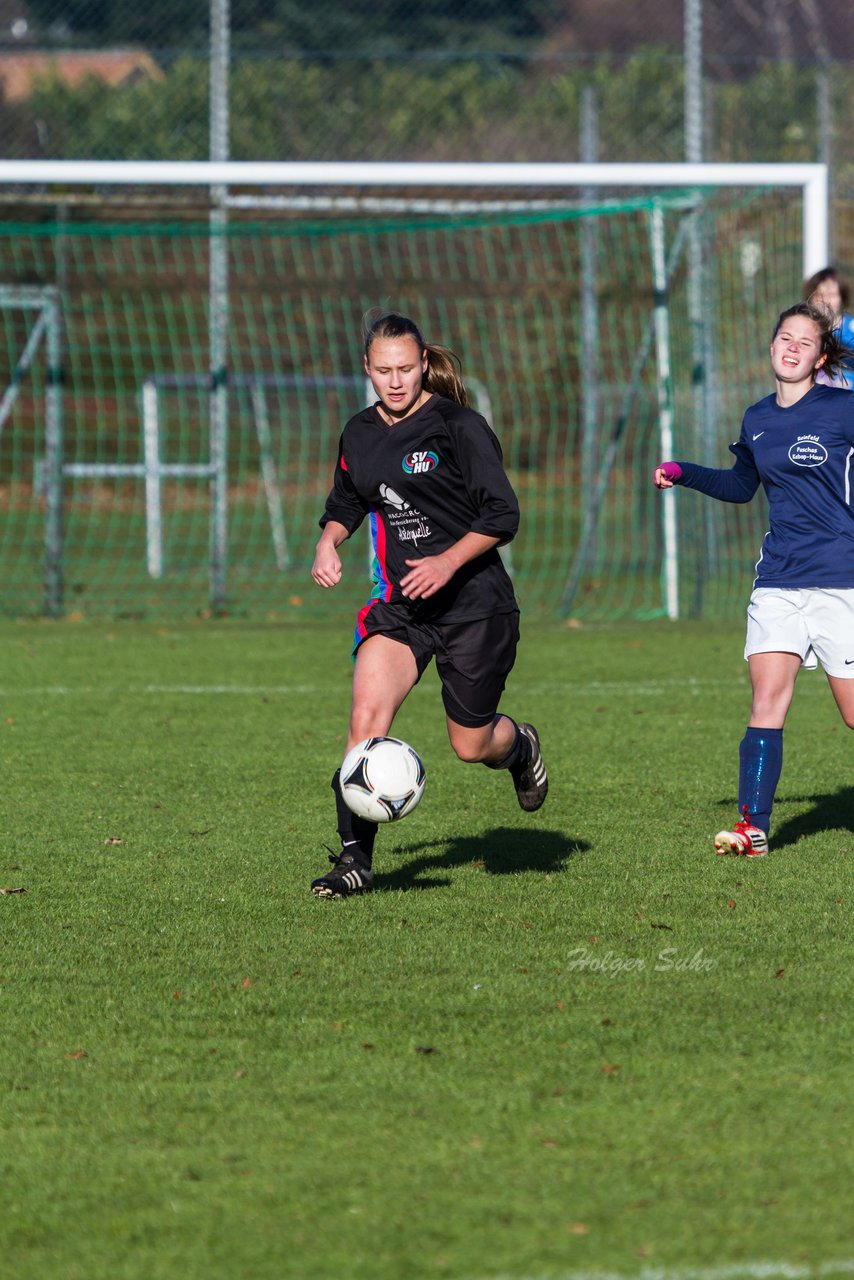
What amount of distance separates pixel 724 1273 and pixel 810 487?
11.2 ft

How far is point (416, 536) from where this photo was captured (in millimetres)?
5242

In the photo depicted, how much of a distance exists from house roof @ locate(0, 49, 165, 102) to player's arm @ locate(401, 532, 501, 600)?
11301 mm

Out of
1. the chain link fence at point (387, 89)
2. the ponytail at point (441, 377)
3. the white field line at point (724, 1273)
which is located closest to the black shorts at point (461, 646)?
the ponytail at point (441, 377)

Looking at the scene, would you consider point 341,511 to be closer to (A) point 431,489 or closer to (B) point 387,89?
(A) point 431,489

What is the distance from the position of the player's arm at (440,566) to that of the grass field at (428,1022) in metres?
0.94

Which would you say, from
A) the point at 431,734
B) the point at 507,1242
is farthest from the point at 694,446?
the point at 507,1242

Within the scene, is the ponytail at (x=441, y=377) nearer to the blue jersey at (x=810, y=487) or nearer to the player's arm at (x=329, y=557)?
the player's arm at (x=329, y=557)

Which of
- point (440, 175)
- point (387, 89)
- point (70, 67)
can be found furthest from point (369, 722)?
point (70, 67)

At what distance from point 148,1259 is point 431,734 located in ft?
17.9

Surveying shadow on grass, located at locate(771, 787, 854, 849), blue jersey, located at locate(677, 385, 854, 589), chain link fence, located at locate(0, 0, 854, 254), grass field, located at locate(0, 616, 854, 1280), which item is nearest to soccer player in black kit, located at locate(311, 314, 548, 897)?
grass field, located at locate(0, 616, 854, 1280)

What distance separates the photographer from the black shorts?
5.23 metres

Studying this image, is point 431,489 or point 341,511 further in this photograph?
A: point 341,511

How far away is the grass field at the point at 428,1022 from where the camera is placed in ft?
9.25

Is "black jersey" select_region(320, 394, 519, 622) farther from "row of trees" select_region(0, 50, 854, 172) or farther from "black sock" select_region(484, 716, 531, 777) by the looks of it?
"row of trees" select_region(0, 50, 854, 172)
